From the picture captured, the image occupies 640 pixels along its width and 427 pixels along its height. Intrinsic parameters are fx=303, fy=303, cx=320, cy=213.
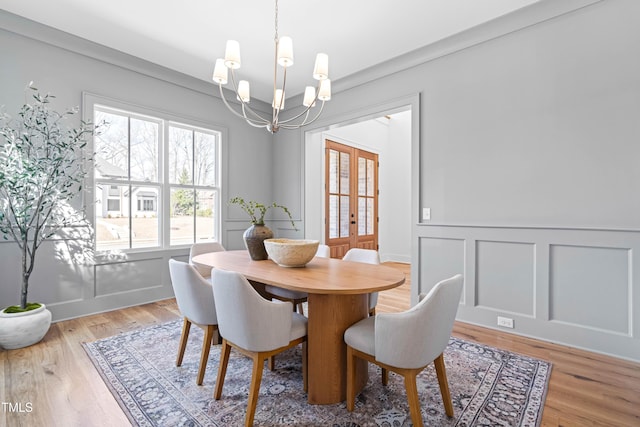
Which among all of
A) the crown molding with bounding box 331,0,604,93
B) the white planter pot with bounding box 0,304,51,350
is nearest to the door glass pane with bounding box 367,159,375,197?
the crown molding with bounding box 331,0,604,93

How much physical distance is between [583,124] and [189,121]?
4.07 meters

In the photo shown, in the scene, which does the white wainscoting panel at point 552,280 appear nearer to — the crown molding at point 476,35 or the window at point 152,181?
the crown molding at point 476,35

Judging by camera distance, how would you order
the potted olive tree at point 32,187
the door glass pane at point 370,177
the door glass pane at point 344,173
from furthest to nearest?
1. the door glass pane at point 370,177
2. the door glass pane at point 344,173
3. the potted olive tree at point 32,187

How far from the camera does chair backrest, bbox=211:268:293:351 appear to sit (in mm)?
1460

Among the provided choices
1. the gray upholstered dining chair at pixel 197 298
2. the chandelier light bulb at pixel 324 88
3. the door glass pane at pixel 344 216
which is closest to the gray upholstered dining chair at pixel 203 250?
the gray upholstered dining chair at pixel 197 298

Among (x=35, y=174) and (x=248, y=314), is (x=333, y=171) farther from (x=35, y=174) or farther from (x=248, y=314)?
(x=248, y=314)

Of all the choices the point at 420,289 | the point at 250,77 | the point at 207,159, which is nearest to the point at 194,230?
the point at 207,159

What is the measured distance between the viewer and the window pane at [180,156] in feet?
12.5

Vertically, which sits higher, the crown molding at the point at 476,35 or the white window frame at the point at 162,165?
the crown molding at the point at 476,35

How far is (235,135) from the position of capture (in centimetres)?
441

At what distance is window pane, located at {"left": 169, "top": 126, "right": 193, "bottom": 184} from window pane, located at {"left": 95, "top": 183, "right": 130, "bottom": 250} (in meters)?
0.58

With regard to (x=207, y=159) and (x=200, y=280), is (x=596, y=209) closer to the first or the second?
(x=200, y=280)

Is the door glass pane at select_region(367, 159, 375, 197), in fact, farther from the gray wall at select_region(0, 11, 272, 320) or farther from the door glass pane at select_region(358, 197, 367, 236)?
the gray wall at select_region(0, 11, 272, 320)

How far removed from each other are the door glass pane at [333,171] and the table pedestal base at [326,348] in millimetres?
3777
